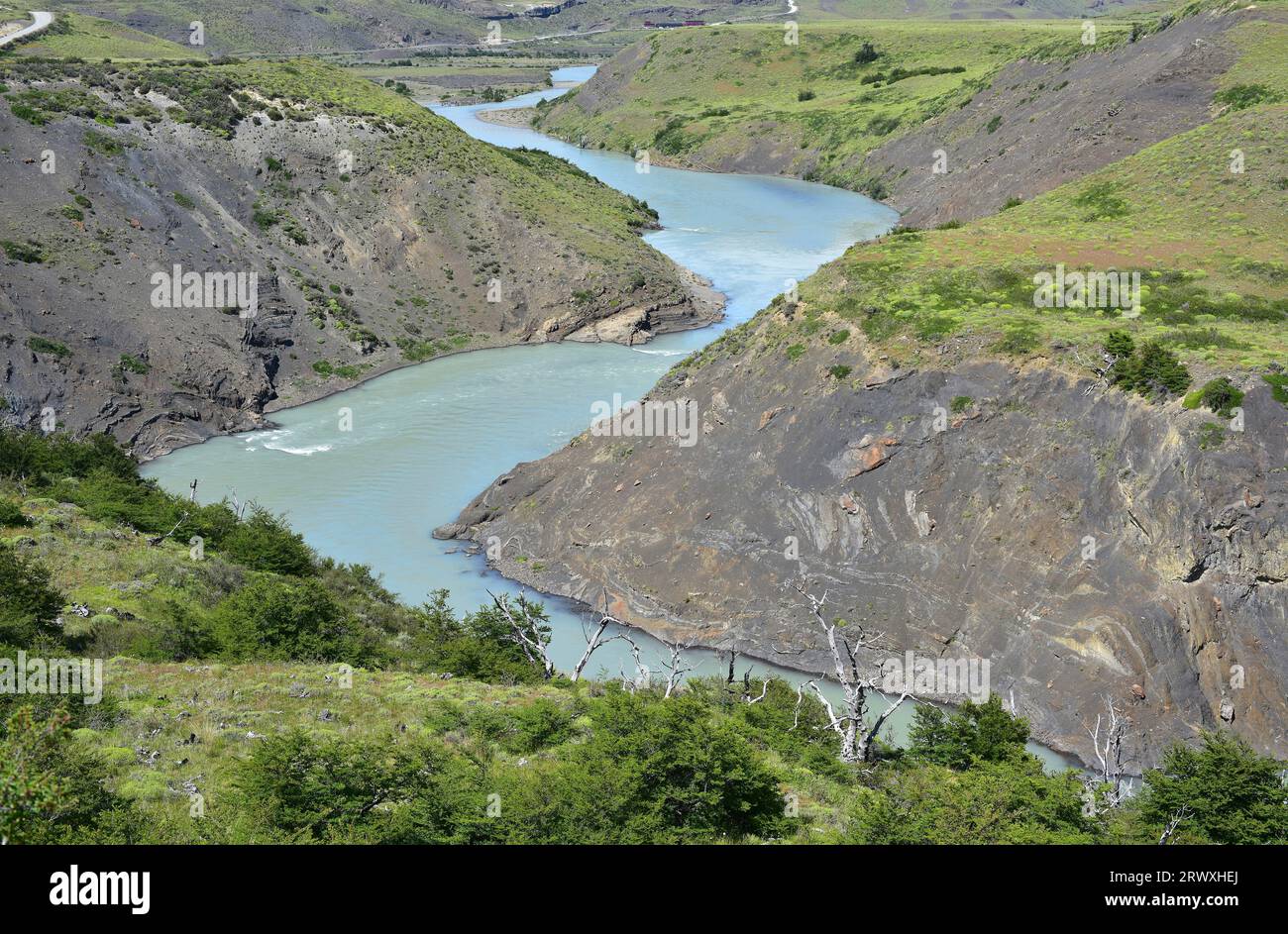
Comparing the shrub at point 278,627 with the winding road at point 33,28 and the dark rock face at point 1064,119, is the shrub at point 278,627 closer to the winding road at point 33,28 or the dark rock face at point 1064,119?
the dark rock face at point 1064,119

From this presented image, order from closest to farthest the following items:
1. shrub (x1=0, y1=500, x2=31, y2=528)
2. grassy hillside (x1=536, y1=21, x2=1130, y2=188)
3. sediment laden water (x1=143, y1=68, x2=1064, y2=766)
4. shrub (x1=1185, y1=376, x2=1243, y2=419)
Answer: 1. shrub (x1=1185, y1=376, x2=1243, y2=419)
2. shrub (x1=0, y1=500, x2=31, y2=528)
3. sediment laden water (x1=143, y1=68, x2=1064, y2=766)
4. grassy hillside (x1=536, y1=21, x2=1130, y2=188)

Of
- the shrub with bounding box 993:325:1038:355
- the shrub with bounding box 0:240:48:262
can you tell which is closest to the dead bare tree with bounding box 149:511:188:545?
the shrub with bounding box 0:240:48:262

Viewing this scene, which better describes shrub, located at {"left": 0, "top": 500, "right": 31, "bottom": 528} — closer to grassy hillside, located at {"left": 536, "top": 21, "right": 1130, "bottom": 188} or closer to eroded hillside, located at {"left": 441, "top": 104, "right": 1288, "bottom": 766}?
eroded hillside, located at {"left": 441, "top": 104, "right": 1288, "bottom": 766}

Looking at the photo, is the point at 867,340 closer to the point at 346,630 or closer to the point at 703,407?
the point at 703,407

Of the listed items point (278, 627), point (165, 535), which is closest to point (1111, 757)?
point (278, 627)

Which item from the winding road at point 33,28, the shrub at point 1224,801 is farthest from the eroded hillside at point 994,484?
the winding road at point 33,28
